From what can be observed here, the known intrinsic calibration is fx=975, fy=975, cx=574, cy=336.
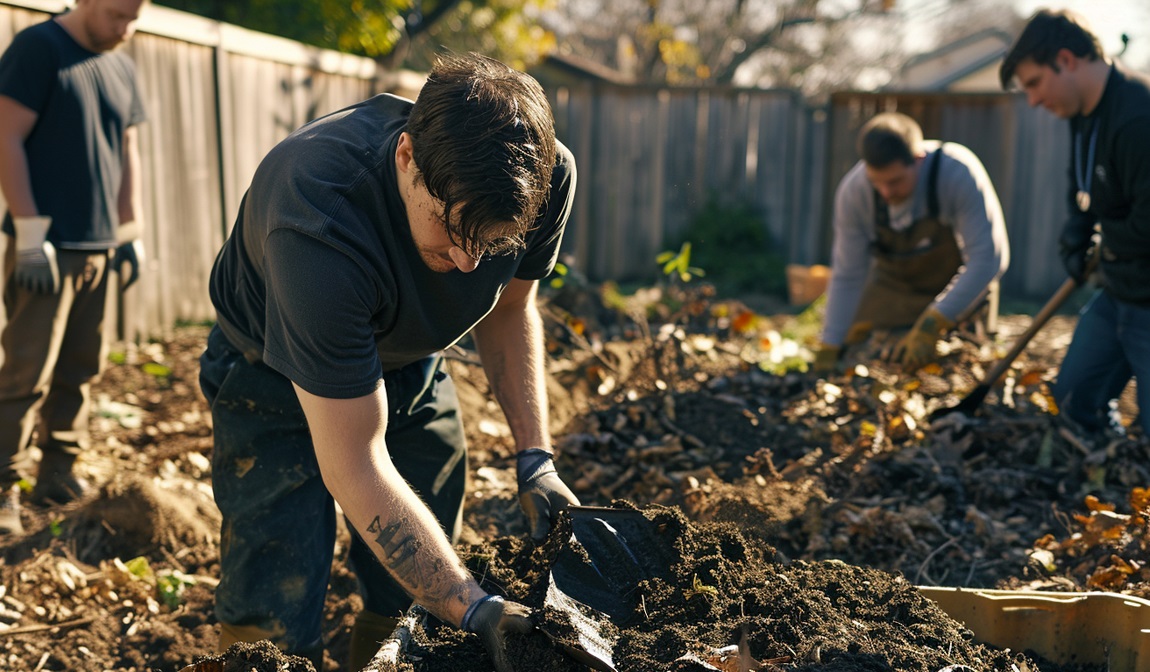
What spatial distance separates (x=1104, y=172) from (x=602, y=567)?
2.80 m

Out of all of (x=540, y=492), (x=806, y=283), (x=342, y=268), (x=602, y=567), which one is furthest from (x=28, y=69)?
(x=806, y=283)

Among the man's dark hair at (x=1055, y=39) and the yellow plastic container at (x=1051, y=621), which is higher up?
the man's dark hair at (x=1055, y=39)

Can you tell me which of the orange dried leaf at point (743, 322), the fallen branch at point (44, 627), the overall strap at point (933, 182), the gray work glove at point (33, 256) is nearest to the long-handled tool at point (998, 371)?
the overall strap at point (933, 182)

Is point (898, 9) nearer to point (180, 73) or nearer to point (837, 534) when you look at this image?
point (180, 73)

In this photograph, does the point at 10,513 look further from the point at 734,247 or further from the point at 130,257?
the point at 734,247

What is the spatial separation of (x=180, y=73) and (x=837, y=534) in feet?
17.4

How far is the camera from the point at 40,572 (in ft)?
10.9

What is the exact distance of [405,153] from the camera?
1.87m

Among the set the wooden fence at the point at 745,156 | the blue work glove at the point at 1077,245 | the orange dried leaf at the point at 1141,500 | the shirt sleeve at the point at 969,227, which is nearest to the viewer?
the orange dried leaf at the point at 1141,500

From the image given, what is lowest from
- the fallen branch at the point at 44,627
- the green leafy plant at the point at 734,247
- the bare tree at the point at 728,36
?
the fallen branch at the point at 44,627

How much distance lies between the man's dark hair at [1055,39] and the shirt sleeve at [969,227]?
134cm

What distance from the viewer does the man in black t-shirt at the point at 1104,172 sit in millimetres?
3674

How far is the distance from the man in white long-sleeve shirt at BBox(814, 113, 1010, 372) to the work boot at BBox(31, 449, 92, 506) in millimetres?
3756

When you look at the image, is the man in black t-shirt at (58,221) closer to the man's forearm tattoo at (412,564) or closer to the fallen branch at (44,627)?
the fallen branch at (44,627)
